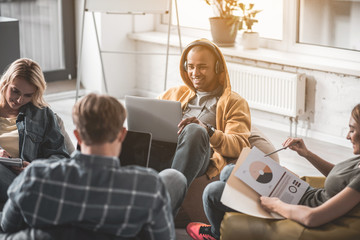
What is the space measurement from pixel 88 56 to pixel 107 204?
14.0 feet

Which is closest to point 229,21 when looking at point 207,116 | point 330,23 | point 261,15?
point 261,15

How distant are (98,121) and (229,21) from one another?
130 inches

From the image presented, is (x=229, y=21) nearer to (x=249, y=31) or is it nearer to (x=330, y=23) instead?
(x=249, y=31)

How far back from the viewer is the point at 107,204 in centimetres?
146

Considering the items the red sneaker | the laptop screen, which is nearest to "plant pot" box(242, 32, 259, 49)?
the red sneaker

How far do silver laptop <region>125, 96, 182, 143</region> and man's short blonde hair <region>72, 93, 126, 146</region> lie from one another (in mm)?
1231

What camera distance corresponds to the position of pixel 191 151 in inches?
101

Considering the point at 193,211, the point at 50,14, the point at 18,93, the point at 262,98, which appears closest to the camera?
the point at 18,93

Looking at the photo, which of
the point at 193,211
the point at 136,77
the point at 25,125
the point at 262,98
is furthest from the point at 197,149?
the point at 136,77

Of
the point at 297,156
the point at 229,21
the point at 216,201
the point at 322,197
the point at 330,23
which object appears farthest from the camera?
the point at 229,21

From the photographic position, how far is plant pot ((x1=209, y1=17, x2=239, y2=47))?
466 centimetres

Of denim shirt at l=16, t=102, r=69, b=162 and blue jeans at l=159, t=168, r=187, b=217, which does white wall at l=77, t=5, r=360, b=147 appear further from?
blue jeans at l=159, t=168, r=187, b=217

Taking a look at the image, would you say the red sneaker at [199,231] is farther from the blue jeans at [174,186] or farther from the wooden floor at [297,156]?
the wooden floor at [297,156]

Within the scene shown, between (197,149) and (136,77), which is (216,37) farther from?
(197,149)
